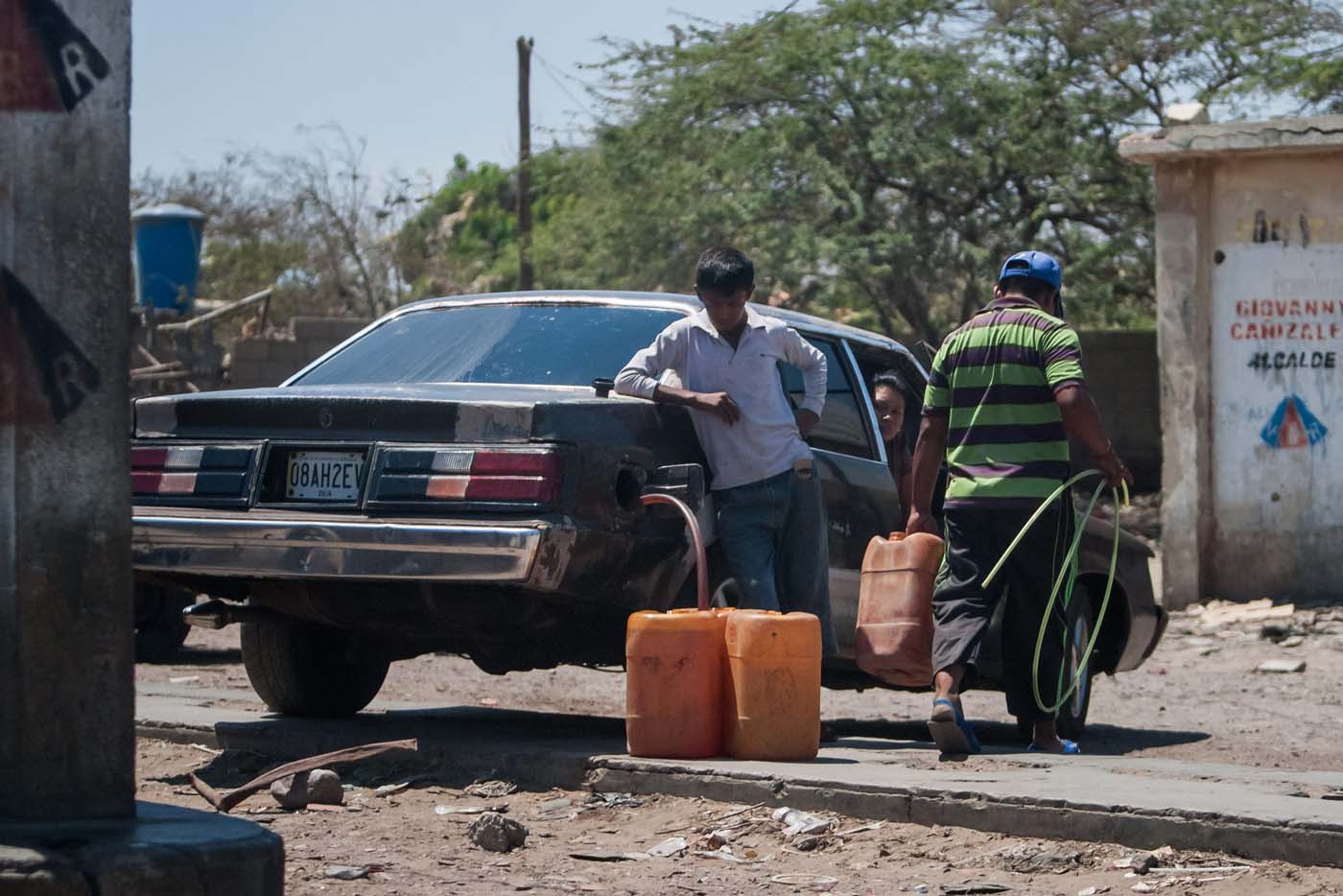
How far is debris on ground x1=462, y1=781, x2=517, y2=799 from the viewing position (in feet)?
18.9

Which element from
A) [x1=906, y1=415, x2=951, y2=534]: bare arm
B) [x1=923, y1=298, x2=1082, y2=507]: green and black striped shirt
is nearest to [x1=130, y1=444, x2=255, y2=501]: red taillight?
[x1=906, y1=415, x2=951, y2=534]: bare arm

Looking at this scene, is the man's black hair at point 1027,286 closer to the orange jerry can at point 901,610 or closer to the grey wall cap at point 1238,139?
the orange jerry can at point 901,610

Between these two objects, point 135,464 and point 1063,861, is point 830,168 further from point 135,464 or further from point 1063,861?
point 1063,861

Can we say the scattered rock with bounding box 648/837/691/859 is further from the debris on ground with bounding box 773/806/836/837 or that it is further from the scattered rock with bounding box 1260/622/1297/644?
the scattered rock with bounding box 1260/622/1297/644

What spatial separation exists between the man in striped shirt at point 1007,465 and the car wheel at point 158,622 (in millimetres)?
4868

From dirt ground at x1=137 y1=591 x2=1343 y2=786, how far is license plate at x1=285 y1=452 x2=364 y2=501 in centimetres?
263

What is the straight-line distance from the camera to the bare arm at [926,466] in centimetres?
645

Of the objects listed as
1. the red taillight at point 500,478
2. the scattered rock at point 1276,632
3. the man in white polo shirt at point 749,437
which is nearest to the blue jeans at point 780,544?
the man in white polo shirt at point 749,437

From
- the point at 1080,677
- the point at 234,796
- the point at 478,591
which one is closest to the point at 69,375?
the point at 234,796

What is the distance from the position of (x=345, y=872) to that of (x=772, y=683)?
1631 mm

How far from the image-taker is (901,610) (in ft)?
21.2

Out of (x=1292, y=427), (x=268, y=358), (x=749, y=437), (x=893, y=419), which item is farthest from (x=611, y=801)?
(x=268, y=358)

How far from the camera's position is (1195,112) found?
13.0 meters

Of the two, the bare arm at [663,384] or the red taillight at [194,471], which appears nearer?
the red taillight at [194,471]
